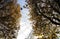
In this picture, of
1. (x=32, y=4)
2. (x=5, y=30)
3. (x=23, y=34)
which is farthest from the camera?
(x=23, y=34)

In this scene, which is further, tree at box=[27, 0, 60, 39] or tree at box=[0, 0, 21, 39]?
tree at box=[0, 0, 21, 39]

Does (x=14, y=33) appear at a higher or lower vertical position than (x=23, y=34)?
higher

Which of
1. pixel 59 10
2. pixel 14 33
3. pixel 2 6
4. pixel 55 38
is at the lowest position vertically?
pixel 14 33

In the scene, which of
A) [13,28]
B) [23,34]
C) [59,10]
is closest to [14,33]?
[13,28]

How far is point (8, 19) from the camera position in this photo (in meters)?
19.2

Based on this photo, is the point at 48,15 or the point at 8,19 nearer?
the point at 48,15

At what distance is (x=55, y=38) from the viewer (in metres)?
14.6

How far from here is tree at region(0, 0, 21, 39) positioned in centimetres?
1794

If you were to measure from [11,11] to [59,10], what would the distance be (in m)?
9.17

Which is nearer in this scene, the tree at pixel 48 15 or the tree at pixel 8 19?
the tree at pixel 48 15

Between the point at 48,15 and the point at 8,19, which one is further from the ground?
the point at 48,15

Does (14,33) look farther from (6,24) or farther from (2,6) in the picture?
(2,6)

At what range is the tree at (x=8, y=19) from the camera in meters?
17.9

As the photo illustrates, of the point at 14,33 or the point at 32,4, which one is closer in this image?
the point at 32,4
